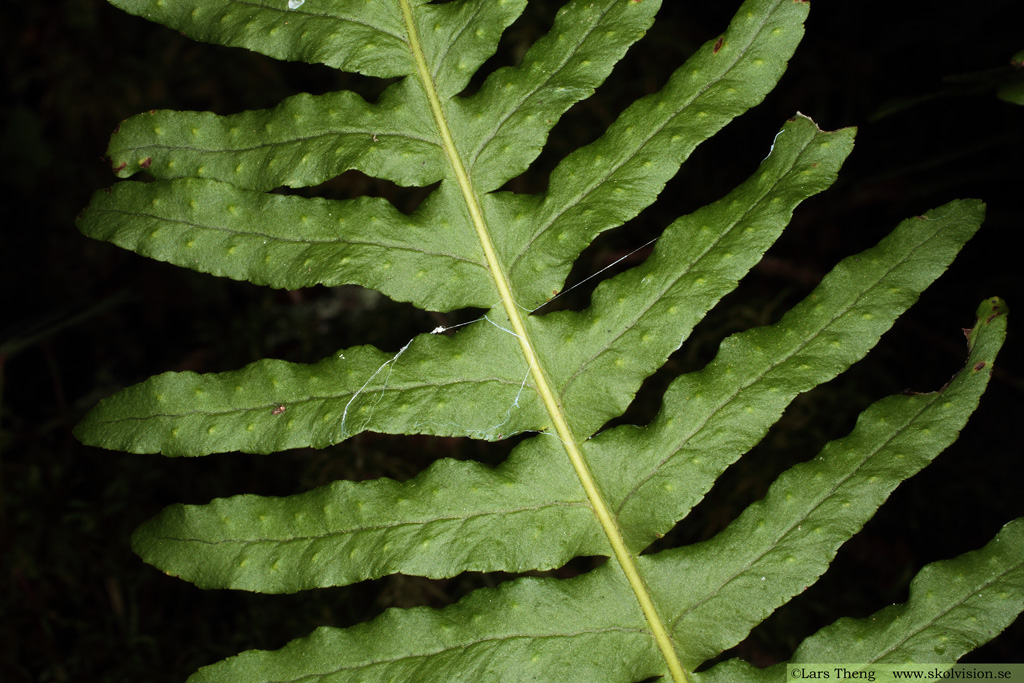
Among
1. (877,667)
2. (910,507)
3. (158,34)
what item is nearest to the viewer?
(877,667)

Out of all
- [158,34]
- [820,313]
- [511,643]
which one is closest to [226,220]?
[511,643]

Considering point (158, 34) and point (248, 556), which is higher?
point (158, 34)

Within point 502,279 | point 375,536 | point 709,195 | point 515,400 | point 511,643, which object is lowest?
point 511,643

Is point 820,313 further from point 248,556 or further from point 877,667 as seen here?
point 248,556

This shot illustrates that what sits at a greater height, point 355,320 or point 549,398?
point 355,320

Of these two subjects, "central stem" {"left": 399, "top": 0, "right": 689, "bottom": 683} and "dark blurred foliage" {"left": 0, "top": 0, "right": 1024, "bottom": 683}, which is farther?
"dark blurred foliage" {"left": 0, "top": 0, "right": 1024, "bottom": 683}

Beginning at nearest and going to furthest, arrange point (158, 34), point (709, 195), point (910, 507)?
point (910, 507)
point (709, 195)
point (158, 34)

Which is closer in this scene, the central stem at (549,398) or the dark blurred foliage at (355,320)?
the central stem at (549,398)

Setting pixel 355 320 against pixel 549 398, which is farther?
pixel 355 320
